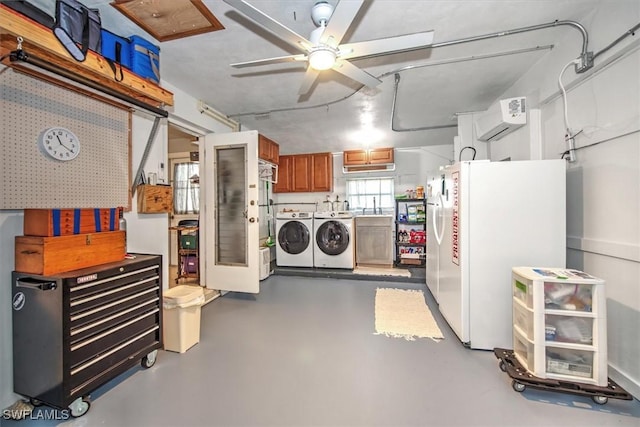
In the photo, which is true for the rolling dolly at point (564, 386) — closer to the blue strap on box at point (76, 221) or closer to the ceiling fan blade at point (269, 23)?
the ceiling fan blade at point (269, 23)

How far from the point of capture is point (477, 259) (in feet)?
6.86

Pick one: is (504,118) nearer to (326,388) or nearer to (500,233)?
(500,233)

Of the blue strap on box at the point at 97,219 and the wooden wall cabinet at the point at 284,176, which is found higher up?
the wooden wall cabinet at the point at 284,176

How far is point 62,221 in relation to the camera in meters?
1.47

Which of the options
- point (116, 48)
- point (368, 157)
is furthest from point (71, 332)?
point (368, 157)

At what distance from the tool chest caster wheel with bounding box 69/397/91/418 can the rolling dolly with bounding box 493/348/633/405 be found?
8.51ft

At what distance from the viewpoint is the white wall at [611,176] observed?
1559 mm

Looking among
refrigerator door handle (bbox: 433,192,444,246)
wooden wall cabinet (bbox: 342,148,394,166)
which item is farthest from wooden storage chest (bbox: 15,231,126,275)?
wooden wall cabinet (bbox: 342,148,394,166)

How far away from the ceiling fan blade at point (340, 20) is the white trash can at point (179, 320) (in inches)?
85.6

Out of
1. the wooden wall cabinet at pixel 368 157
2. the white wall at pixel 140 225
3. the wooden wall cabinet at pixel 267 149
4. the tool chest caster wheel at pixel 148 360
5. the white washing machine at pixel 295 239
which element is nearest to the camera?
the white wall at pixel 140 225

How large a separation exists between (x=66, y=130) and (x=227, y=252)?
2.03 meters

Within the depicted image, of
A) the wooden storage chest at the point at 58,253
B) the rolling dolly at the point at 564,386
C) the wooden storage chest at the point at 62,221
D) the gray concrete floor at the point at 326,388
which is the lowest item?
the gray concrete floor at the point at 326,388

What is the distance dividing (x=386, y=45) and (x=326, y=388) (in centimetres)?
222

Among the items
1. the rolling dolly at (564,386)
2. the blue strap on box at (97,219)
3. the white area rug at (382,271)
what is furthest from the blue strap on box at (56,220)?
the white area rug at (382,271)
